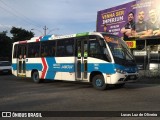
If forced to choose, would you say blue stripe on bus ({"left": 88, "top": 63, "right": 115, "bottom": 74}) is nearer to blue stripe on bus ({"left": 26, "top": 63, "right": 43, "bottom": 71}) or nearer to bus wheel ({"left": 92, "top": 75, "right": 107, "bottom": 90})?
bus wheel ({"left": 92, "top": 75, "right": 107, "bottom": 90})

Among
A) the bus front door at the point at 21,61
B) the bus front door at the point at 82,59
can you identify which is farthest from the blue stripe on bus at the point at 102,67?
the bus front door at the point at 21,61

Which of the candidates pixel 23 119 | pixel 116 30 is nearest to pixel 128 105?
pixel 23 119

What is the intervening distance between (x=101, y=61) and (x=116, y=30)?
1989cm

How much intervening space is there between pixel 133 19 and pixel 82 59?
17.0 m

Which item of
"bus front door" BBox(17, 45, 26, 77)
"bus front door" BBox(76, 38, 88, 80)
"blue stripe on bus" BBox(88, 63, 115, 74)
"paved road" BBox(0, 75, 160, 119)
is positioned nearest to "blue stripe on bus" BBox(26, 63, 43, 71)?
"bus front door" BBox(17, 45, 26, 77)

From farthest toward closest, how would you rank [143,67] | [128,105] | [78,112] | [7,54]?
[7,54]
[143,67]
[128,105]
[78,112]

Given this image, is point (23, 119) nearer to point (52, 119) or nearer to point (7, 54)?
point (52, 119)

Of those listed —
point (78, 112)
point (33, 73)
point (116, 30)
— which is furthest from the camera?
point (116, 30)

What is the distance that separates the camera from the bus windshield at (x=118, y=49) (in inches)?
579

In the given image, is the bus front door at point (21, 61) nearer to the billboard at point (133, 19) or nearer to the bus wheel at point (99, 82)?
the bus wheel at point (99, 82)

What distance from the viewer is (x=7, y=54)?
59.2 meters

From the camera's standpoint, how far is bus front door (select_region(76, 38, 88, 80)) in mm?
15883

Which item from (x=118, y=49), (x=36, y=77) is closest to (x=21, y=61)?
(x=36, y=77)

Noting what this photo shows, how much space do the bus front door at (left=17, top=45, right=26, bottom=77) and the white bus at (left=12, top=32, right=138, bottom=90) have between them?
0.28m
